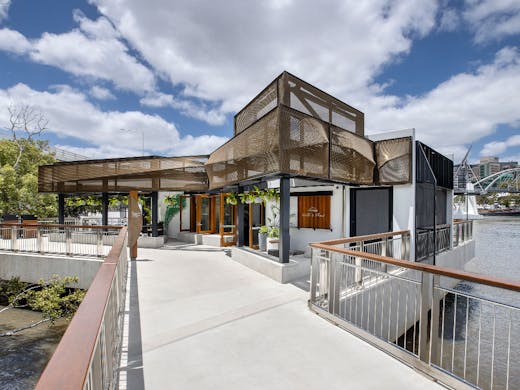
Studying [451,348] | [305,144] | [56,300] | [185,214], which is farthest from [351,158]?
[185,214]

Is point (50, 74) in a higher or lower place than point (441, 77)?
higher

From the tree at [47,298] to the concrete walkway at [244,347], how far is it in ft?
14.4

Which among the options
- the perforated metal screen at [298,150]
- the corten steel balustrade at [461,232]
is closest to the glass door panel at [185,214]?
the perforated metal screen at [298,150]

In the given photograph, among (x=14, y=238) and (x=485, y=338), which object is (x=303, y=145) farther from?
(x=14, y=238)

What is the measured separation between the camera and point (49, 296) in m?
8.44

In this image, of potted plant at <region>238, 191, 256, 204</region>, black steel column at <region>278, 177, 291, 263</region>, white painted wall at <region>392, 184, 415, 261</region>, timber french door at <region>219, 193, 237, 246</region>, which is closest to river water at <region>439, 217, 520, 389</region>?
white painted wall at <region>392, 184, 415, 261</region>

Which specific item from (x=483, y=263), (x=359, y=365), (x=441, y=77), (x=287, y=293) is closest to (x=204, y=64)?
(x=287, y=293)

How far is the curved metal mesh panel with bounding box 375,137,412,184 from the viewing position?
26.3ft

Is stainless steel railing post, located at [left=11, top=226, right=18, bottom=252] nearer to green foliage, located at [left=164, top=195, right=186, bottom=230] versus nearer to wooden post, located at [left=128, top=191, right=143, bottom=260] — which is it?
wooden post, located at [left=128, top=191, right=143, bottom=260]

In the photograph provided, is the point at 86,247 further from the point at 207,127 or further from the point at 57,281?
the point at 207,127

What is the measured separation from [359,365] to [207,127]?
25.6 m

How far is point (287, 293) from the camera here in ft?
18.6

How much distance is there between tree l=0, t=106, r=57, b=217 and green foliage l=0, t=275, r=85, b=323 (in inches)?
358

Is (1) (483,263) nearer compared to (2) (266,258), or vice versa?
(2) (266,258)
